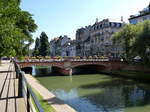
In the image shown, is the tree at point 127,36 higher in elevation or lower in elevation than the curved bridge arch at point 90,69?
higher

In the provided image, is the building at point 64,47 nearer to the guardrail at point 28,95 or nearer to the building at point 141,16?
the building at point 141,16

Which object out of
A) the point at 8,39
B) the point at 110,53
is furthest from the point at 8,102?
the point at 110,53

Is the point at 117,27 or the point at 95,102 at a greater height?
the point at 117,27

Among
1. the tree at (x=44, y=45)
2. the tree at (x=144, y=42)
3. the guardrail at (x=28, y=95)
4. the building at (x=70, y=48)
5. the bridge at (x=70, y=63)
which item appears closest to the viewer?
the guardrail at (x=28, y=95)

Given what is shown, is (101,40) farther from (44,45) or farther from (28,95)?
(28,95)

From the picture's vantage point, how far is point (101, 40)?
255 feet

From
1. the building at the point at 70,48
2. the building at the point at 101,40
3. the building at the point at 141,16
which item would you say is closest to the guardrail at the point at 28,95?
the building at the point at 141,16

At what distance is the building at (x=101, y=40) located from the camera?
73.0 m

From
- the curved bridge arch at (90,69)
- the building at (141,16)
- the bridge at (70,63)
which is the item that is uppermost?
the building at (141,16)

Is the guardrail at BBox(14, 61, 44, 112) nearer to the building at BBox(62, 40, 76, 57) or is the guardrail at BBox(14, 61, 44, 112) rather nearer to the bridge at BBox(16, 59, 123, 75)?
the bridge at BBox(16, 59, 123, 75)

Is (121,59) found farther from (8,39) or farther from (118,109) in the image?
(8,39)

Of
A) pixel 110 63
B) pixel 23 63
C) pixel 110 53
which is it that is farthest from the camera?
pixel 110 53

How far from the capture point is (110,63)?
54156 millimetres

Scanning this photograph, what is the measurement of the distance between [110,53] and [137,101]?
176 feet
